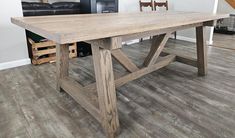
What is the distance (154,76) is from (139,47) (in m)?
1.49

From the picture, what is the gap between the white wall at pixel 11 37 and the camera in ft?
8.41

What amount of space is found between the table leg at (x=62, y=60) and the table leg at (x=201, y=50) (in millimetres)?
1630

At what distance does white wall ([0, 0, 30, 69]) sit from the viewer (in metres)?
2.56

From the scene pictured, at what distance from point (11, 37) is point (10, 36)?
0.06 ft

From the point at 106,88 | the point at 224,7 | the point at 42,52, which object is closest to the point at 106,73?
the point at 106,88

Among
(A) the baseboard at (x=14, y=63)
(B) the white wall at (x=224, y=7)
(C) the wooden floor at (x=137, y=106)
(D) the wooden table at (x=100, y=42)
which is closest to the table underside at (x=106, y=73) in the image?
(D) the wooden table at (x=100, y=42)

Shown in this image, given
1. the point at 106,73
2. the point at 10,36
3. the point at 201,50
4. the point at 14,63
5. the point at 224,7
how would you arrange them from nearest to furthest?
the point at 106,73
the point at 201,50
the point at 10,36
the point at 14,63
the point at 224,7

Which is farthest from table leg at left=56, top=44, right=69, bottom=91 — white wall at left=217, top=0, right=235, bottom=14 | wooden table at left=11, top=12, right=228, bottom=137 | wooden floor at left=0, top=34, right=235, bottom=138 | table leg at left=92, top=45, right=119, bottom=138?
white wall at left=217, top=0, right=235, bottom=14

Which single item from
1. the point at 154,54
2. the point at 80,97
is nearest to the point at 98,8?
the point at 154,54

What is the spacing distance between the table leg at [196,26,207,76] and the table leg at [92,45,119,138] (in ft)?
5.11

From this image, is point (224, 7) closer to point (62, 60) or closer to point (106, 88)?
point (62, 60)

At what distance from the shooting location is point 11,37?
268cm

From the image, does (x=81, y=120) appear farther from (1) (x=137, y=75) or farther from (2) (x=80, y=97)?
(1) (x=137, y=75)

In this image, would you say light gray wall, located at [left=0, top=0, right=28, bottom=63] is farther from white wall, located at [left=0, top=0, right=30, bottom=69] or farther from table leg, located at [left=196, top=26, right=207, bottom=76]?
table leg, located at [left=196, top=26, right=207, bottom=76]
